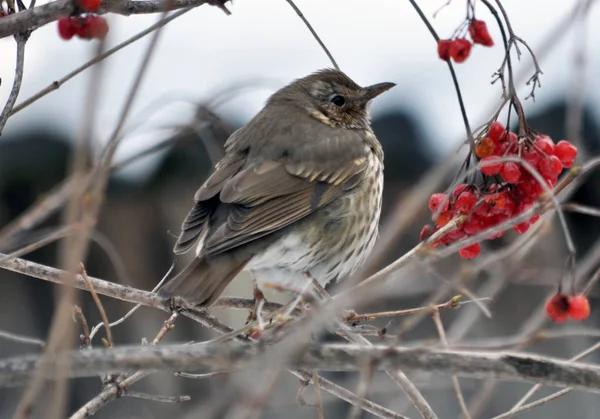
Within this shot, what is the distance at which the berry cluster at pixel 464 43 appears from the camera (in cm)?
288

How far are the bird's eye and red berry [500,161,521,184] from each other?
2.07 meters

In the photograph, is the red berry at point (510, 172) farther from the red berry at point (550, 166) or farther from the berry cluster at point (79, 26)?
the berry cluster at point (79, 26)

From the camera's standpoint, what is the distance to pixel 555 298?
2.33 metres

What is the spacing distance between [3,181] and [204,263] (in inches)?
168

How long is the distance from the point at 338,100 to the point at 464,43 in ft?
6.33

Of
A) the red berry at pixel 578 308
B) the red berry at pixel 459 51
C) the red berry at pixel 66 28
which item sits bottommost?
the red berry at pixel 578 308

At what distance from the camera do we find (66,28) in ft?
9.13

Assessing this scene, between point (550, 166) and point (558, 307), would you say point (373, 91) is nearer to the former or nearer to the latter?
point (550, 166)

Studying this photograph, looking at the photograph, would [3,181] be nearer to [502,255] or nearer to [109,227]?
[109,227]

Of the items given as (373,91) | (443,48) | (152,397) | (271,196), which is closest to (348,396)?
(152,397)

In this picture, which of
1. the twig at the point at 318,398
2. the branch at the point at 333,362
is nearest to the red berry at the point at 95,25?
the branch at the point at 333,362

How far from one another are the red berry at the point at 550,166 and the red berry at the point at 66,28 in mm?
1569

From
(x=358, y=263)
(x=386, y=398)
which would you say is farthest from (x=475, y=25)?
(x=386, y=398)

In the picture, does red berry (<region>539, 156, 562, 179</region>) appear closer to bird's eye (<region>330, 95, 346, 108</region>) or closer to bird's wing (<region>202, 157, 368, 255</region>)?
bird's wing (<region>202, 157, 368, 255</region>)
